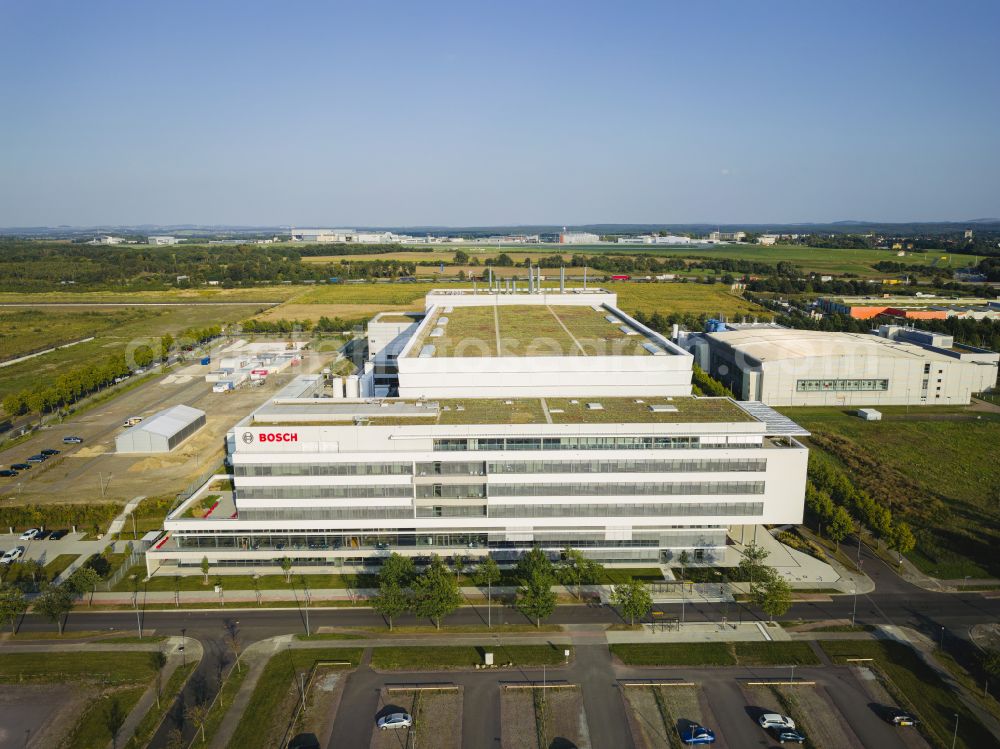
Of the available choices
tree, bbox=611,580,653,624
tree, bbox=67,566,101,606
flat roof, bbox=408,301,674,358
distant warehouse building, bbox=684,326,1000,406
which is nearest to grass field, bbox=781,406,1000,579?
distant warehouse building, bbox=684,326,1000,406

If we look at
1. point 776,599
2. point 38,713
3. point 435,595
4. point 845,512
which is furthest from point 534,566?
point 38,713

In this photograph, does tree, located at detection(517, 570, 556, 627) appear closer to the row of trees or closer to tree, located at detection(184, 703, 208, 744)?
tree, located at detection(184, 703, 208, 744)

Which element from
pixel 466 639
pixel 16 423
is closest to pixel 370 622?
pixel 466 639

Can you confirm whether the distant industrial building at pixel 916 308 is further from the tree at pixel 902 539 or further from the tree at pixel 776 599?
the tree at pixel 776 599

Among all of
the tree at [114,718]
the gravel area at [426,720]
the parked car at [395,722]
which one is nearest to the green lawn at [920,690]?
the gravel area at [426,720]

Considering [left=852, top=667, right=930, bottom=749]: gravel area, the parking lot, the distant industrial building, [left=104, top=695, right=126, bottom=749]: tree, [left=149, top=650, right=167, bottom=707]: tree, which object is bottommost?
[left=104, top=695, right=126, bottom=749]: tree

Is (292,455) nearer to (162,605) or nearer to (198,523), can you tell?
(198,523)
